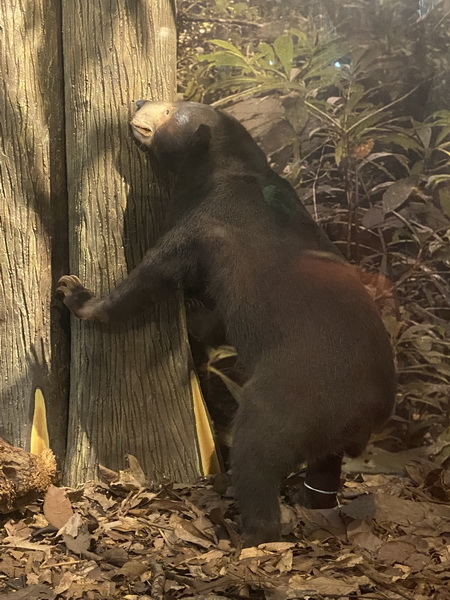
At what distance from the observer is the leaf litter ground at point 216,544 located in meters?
2.68

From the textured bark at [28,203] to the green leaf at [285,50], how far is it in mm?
1230

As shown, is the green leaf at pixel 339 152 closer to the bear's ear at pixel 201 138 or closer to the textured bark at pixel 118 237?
the bear's ear at pixel 201 138

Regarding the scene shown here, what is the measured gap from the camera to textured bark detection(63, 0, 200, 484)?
363 cm

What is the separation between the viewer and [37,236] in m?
3.77

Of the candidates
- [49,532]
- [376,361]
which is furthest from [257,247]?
[49,532]

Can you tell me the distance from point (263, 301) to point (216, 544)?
116 cm

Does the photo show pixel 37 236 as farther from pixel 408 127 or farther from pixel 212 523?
pixel 408 127

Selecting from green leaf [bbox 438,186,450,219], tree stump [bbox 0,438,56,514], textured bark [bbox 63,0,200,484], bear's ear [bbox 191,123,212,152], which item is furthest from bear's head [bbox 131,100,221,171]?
tree stump [bbox 0,438,56,514]

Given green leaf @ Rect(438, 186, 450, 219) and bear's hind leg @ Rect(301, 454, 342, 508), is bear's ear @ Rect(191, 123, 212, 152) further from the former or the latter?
bear's hind leg @ Rect(301, 454, 342, 508)

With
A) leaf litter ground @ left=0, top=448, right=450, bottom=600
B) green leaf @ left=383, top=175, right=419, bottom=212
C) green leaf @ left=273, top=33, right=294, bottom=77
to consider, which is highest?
green leaf @ left=273, top=33, right=294, bottom=77

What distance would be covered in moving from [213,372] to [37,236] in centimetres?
132

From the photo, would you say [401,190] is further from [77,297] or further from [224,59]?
[77,297]

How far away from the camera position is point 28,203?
3.73m

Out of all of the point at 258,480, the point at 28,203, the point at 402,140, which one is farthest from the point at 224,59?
the point at 258,480
